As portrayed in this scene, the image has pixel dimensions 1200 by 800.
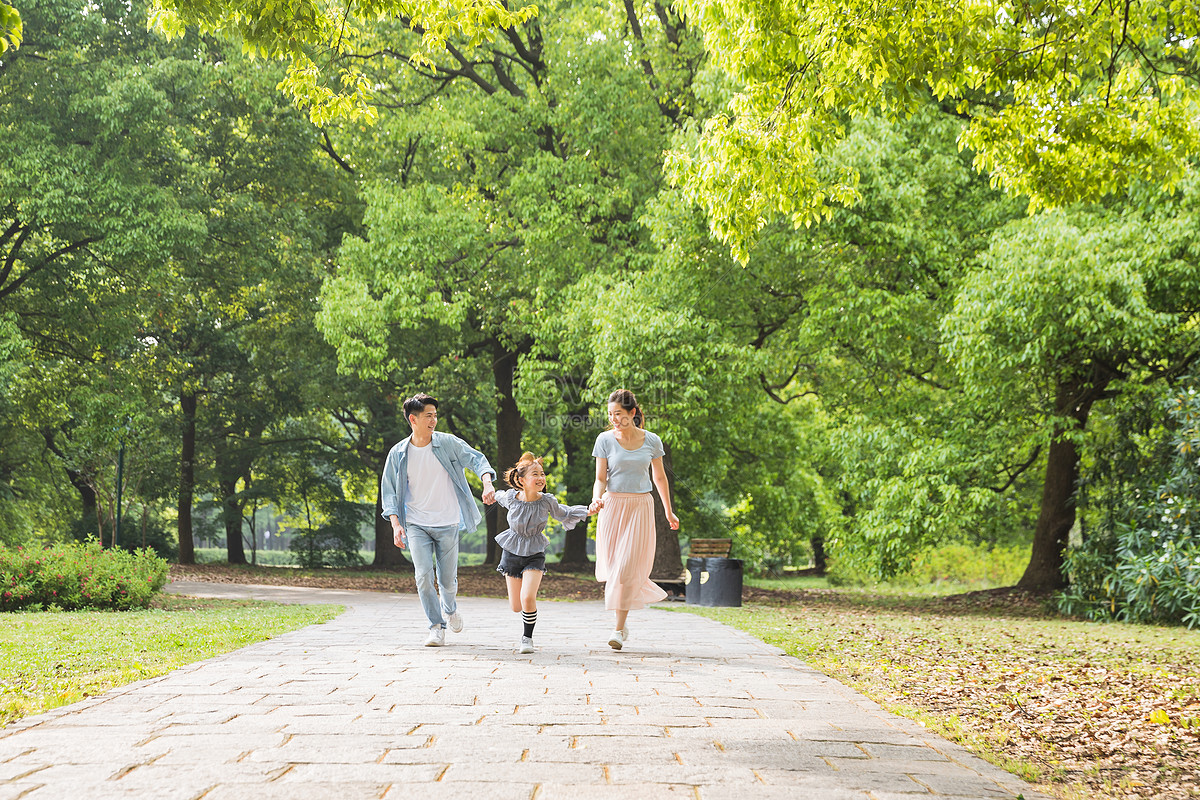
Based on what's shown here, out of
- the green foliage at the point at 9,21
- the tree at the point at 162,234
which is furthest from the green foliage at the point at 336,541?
the green foliage at the point at 9,21

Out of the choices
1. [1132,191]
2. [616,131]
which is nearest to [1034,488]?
[1132,191]

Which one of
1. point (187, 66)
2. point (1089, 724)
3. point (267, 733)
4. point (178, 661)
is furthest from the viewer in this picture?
point (187, 66)

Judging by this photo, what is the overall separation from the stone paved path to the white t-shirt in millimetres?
1196

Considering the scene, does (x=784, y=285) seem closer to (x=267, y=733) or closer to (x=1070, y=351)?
(x=1070, y=351)

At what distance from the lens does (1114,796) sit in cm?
384

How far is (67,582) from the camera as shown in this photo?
1223 cm

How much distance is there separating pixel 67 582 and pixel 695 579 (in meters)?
8.76

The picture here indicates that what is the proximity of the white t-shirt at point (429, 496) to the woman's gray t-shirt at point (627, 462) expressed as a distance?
49.7 inches

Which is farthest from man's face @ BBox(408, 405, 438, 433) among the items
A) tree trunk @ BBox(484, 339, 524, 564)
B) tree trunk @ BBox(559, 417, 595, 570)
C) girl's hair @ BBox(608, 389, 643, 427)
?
tree trunk @ BBox(559, 417, 595, 570)

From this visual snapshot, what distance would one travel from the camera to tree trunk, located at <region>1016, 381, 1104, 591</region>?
51.4ft

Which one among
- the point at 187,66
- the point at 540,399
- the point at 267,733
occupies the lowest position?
the point at 267,733

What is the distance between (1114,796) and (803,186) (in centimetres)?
589

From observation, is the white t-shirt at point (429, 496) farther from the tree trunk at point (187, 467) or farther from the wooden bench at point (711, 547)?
the tree trunk at point (187, 467)

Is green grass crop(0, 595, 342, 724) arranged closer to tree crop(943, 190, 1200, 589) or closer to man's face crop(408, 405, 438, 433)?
man's face crop(408, 405, 438, 433)
